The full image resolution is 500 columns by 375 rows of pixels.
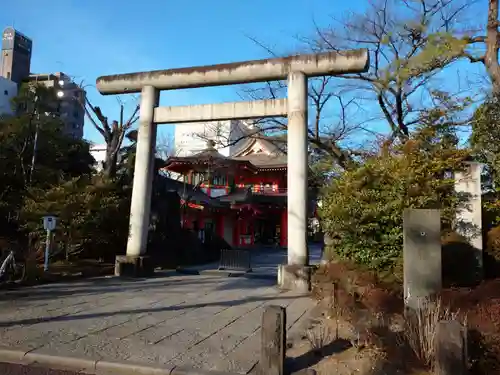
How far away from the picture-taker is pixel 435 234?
20.1ft

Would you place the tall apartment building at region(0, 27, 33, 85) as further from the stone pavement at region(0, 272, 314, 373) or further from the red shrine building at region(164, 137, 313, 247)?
the stone pavement at region(0, 272, 314, 373)

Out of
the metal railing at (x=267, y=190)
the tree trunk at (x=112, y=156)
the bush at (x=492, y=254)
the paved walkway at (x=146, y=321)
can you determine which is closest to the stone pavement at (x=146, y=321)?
the paved walkway at (x=146, y=321)

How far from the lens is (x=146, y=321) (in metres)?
6.51

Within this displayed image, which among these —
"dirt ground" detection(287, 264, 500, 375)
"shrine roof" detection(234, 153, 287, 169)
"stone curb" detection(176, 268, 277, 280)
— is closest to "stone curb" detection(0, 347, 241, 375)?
"dirt ground" detection(287, 264, 500, 375)

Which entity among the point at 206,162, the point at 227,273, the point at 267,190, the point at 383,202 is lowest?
the point at 227,273

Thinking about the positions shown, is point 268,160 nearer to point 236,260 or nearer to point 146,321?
point 236,260

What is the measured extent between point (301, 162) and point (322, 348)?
5692 millimetres

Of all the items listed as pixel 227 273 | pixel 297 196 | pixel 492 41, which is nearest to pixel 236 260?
pixel 227 273

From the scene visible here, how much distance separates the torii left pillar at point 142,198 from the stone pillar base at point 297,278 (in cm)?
457

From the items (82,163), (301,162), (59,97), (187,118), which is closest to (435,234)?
(301,162)

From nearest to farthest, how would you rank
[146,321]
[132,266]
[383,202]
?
[146,321] → [383,202] → [132,266]

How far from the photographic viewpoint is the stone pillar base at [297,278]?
9633 millimetres

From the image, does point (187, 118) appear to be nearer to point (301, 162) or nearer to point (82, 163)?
point (301, 162)

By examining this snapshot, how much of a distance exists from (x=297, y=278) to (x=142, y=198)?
5275 mm
